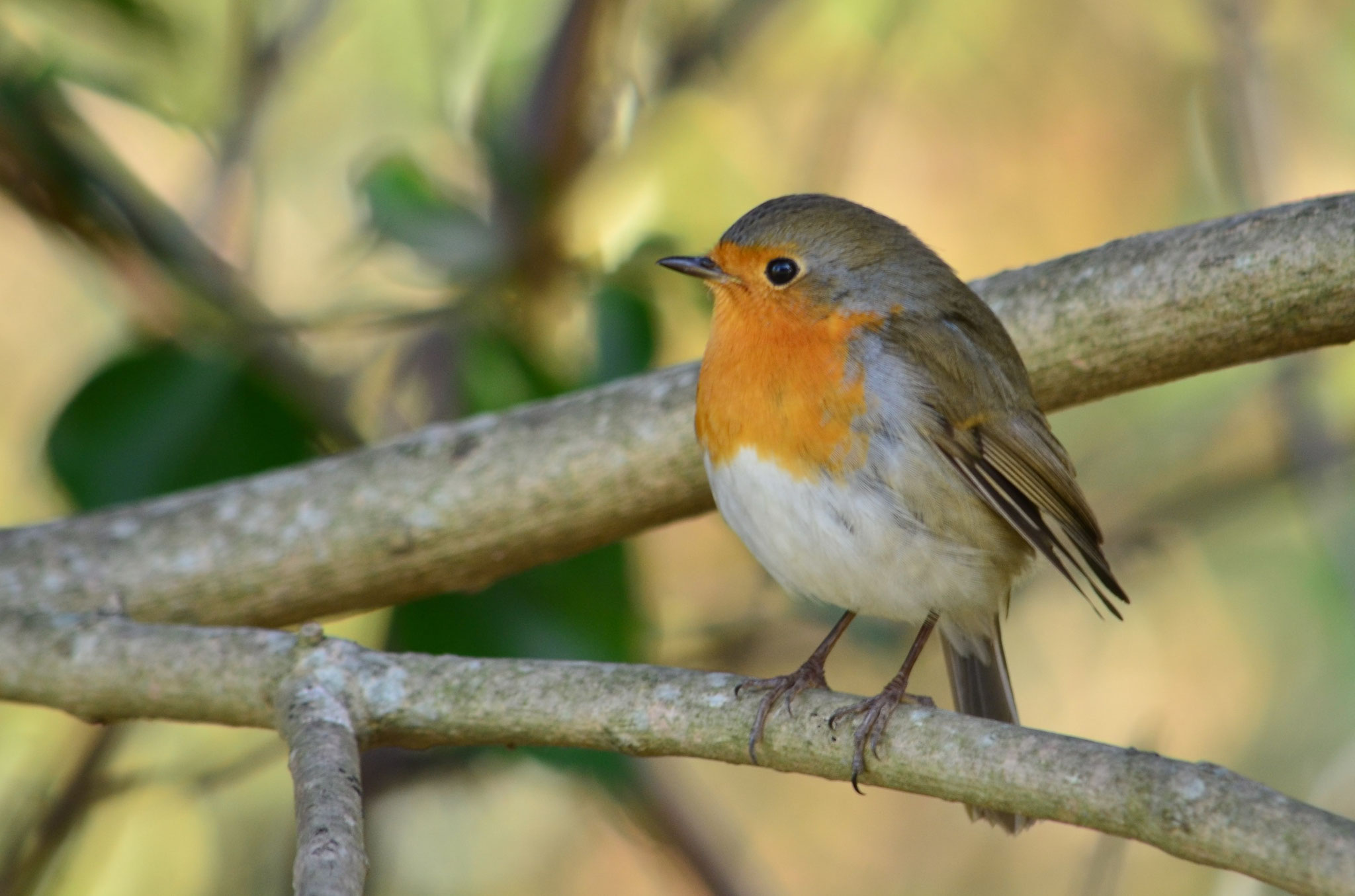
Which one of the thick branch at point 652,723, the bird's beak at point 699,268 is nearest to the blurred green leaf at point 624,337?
the bird's beak at point 699,268

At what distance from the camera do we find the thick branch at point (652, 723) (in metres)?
1.87

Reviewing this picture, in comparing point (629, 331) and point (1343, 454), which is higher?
point (1343, 454)

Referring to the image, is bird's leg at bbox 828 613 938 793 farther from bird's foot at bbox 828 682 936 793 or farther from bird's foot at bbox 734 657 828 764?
bird's foot at bbox 734 657 828 764

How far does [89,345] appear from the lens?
5723 mm

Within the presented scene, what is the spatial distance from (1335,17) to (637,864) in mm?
4643

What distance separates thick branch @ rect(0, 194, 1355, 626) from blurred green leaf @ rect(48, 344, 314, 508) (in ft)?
0.29

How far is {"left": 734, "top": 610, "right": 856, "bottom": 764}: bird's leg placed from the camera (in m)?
2.45

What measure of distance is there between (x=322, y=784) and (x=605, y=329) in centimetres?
158

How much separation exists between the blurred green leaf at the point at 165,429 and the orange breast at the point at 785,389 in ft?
3.71

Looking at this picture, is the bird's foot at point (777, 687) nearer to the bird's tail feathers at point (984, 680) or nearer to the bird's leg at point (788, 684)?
the bird's leg at point (788, 684)

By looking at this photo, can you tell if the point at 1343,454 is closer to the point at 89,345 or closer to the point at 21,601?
the point at 21,601

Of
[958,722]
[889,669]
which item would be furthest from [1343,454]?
[958,722]

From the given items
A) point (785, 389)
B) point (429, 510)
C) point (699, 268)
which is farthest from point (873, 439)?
point (429, 510)

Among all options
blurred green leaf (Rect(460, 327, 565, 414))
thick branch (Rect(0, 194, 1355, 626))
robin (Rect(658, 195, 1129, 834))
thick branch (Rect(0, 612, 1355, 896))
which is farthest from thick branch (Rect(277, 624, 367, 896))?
blurred green leaf (Rect(460, 327, 565, 414))
